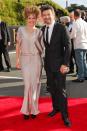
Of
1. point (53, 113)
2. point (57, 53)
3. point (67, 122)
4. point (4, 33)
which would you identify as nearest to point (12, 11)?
point (4, 33)

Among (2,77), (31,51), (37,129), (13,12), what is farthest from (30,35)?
(13,12)

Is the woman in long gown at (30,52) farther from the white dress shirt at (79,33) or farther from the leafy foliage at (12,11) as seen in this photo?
the leafy foliage at (12,11)

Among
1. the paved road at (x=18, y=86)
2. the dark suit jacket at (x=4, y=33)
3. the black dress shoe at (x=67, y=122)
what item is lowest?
the paved road at (x=18, y=86)

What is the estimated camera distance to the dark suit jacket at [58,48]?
238 inches

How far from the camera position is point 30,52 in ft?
21.2

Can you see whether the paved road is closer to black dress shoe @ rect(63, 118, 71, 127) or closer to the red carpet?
the red carpet

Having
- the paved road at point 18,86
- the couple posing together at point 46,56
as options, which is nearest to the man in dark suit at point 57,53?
the couple posing together at point 46,56

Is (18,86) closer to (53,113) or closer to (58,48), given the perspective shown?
(53,113)

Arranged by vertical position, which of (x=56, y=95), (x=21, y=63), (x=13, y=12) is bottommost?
(x=13, y=12)

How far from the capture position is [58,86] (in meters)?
6.22

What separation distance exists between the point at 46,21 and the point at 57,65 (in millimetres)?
676

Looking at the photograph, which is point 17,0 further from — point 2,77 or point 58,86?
point 58,86

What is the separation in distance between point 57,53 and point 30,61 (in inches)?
20.4

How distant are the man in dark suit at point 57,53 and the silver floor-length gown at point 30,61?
18 centimetres
